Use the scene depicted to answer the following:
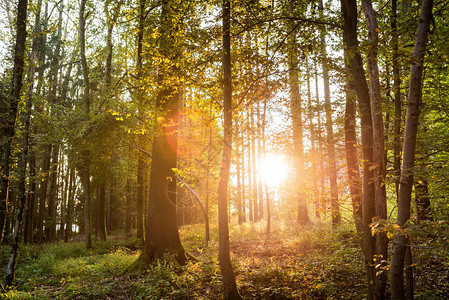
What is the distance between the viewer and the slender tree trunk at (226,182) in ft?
18.4

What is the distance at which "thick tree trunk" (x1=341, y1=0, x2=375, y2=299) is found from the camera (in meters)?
4.48

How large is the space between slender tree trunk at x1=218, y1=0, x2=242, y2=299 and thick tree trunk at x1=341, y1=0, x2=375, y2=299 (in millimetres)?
2356

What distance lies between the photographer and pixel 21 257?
1380 cm

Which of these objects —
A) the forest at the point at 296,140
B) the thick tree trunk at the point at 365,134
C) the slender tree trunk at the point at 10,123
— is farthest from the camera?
the slender tree trunk at the point at 10,123

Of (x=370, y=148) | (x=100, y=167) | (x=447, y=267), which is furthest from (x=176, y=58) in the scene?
(x=100, y=167)

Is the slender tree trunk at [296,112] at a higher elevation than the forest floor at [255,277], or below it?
higher

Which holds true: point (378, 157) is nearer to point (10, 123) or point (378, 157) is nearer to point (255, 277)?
point (255, 277)

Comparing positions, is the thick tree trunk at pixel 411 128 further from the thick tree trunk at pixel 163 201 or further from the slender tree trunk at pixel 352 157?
the thick tree trunk at pixel 163 201

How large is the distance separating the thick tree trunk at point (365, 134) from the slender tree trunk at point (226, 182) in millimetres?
2356

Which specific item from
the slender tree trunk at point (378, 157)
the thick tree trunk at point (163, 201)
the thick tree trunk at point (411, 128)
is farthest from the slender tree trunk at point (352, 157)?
the thick tree trunk at point (163, 201)

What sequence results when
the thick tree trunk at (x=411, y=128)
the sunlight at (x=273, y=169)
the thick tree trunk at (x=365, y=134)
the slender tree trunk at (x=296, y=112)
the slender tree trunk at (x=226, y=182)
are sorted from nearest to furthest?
the thick tree trunk at (x=411, y=128), the thick tree trunk at (x=365, y=134), the slender tree trunk at (x=226, y=182), the slender tree trunk at (x=296, y=112), the sunlight at (x=273, y=169)

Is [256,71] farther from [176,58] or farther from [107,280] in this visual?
[107,280]

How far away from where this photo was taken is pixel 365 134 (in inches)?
183

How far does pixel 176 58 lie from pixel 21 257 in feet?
47.2
